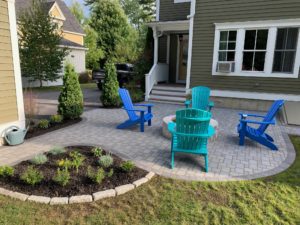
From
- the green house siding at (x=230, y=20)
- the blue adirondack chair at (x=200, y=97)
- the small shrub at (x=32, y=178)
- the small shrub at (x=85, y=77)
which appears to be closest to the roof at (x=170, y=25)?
the green house siding at (x=230, y=20)

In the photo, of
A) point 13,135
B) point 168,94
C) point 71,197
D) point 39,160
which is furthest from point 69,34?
point 71,197

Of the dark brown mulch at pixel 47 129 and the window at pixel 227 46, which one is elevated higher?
the window at pixel 227 46

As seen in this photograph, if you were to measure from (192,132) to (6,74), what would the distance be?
4287 millimetres

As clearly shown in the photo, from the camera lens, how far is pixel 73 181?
11.1 ft

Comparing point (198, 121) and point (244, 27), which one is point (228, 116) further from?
point (198, 121)

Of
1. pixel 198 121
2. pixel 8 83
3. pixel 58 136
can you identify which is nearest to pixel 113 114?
pixel 58 136

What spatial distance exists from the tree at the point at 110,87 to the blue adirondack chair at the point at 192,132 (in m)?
5.66

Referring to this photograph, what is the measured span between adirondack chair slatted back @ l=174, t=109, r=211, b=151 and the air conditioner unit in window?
5.72 meters

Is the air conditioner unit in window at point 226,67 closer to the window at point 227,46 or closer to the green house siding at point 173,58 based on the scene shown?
the window at point 227,46

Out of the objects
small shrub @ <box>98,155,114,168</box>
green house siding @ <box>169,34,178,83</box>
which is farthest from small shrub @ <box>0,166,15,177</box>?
green house siding @ <box>169,34,178,83</box>

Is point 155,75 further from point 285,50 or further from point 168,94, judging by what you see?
point 285,50

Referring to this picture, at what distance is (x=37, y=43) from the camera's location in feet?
47.6

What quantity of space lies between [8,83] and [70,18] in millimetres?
21976

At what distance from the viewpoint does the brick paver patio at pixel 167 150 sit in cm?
392
